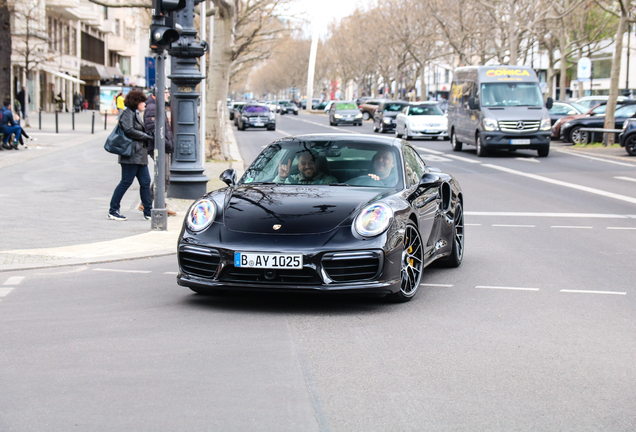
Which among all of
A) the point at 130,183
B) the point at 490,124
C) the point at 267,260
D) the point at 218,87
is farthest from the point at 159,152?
the point at 490,124

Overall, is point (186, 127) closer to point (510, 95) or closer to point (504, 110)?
point (504, 110)

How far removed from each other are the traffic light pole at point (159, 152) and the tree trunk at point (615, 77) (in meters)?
21.1

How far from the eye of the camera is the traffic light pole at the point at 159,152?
425 inches

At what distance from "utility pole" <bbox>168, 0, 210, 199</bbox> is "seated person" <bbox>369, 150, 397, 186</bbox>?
6.57m

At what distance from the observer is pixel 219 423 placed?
160 inches

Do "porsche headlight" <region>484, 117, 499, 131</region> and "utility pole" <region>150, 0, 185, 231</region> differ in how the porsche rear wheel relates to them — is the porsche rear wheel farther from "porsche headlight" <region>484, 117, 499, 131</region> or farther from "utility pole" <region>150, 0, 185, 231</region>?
"porsche headlight" <region>484, 117, 499, 131</region>

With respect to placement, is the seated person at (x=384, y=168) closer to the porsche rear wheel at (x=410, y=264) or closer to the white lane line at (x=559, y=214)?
the porsche rear wheel at (x=410, y=264)

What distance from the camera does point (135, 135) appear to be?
1155cm

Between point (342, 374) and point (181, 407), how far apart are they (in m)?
1.00

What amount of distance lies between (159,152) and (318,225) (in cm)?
490

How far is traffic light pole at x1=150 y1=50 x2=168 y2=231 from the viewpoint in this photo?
1079cm

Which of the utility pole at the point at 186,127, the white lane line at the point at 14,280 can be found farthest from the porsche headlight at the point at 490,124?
the white lane line at the point at 14,280

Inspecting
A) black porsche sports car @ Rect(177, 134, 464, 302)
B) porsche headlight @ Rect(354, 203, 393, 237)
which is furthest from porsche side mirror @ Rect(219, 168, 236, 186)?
porsche headlight @ Rect(354, 203, 393, 237)

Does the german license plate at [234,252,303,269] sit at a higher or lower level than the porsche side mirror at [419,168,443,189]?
lower
